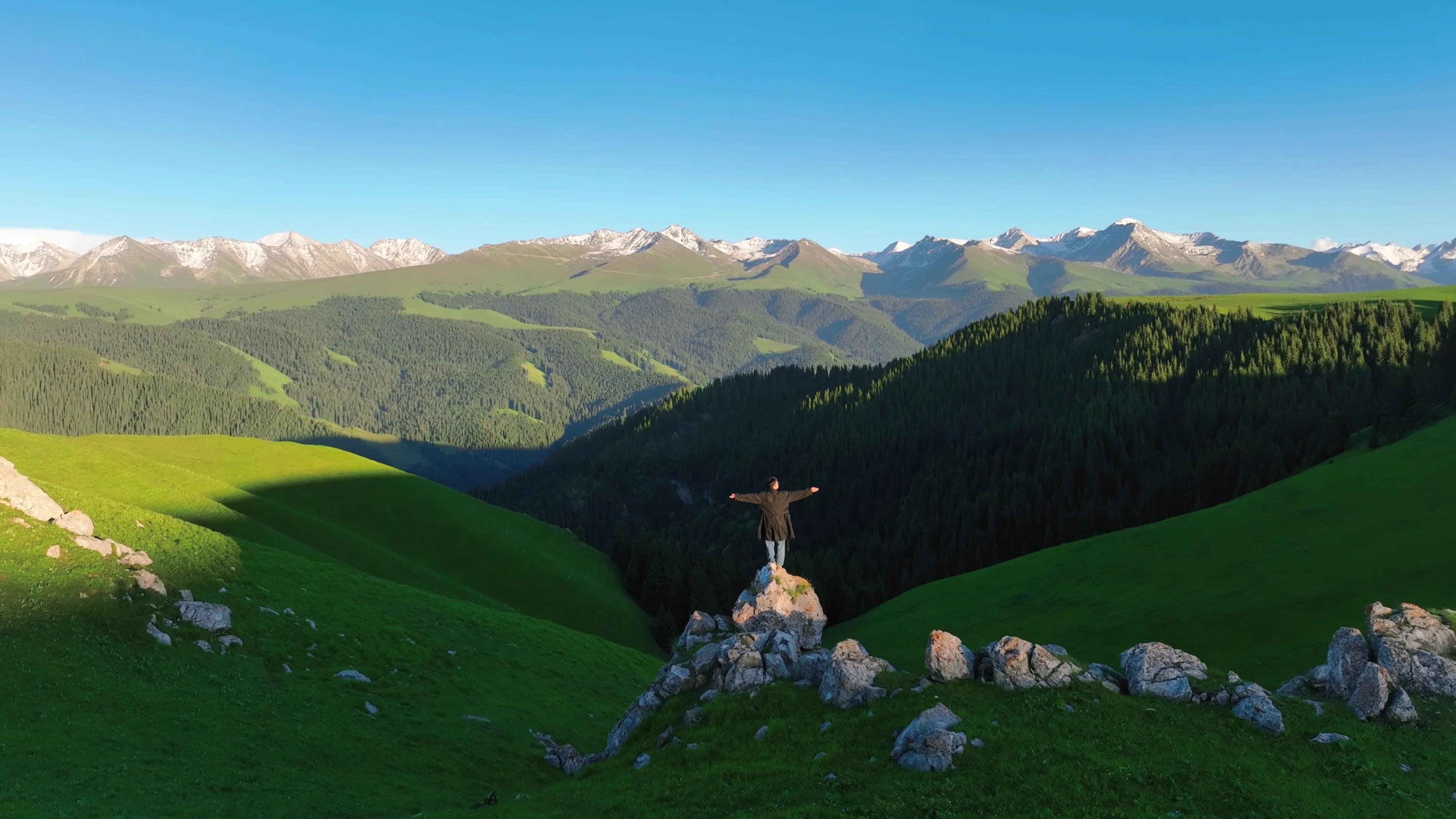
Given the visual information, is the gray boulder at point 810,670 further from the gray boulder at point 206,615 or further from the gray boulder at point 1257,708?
the gray boulder at point 206,615

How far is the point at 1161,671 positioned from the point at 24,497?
58.5 meters

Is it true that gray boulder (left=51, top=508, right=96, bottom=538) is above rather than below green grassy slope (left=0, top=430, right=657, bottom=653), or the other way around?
above

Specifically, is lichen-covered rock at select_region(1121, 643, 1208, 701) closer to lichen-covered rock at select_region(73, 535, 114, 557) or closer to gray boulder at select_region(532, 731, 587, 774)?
gray boulder at select_region(532, 731, 587, 774)

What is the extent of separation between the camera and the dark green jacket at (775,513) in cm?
3650

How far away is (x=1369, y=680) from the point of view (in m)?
27.4

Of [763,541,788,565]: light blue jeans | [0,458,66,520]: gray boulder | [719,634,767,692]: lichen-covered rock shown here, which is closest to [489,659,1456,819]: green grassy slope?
[719,634,767,692]: lichen-covered rock

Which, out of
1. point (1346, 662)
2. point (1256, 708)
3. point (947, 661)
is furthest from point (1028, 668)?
point (1346, 662)

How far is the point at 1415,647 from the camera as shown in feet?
100

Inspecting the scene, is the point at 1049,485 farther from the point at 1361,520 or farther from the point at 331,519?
the point at 331,519

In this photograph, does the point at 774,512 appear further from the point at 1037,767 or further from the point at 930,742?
the point at 1037,767

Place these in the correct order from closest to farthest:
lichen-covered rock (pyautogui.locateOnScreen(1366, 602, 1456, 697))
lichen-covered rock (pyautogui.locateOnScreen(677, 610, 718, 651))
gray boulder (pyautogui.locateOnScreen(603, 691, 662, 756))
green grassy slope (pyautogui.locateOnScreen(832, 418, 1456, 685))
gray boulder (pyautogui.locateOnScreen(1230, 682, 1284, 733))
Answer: gray boulder (pyautogui.locateOnScreen(1230, 682, 1284, 733)), lichen-covered rock (pyautogui.locateOnScreen(1366, 602, 1456, 697)), gray boulder (pyautogui.locateOnScreen(603, 691, 662, 756)), lichen-covered rock (pyautogui.locateOnScreen(677, 610, 718, 651)), green grassy slope (pyautogui.locateOnScreen(832, 418, 1456, 685))

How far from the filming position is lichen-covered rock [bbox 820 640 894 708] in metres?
28.1

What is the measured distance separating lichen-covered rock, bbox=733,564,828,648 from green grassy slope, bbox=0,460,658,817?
13.2 m

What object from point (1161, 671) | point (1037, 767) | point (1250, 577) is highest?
point (1037, 767)
